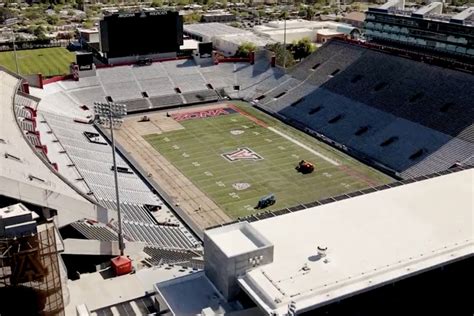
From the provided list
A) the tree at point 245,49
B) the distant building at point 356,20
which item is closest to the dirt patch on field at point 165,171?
the tree at point 245,49

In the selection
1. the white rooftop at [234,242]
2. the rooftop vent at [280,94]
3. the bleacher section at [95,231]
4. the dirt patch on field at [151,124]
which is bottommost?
the dirt patch on field at [151,124]

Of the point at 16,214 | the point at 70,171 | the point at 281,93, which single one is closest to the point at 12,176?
the point at 16,214

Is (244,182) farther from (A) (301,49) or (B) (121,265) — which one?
(A) (301,49)

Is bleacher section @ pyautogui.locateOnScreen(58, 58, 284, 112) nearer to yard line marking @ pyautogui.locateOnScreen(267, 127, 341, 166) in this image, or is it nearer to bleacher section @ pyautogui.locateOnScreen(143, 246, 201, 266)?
yard line marking @ pyautogui.locateOnScreen(267, 127, 341, 166)

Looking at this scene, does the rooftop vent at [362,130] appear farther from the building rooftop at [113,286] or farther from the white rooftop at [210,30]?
the white rooftop at [210,30]

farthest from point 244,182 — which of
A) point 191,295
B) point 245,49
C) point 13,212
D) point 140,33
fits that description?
point 245,49

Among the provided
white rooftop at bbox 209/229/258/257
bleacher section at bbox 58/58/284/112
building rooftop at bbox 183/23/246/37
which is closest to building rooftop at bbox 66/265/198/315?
white rooftop at bbox 209/229/258/257

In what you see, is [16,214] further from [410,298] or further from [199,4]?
[199,4]
